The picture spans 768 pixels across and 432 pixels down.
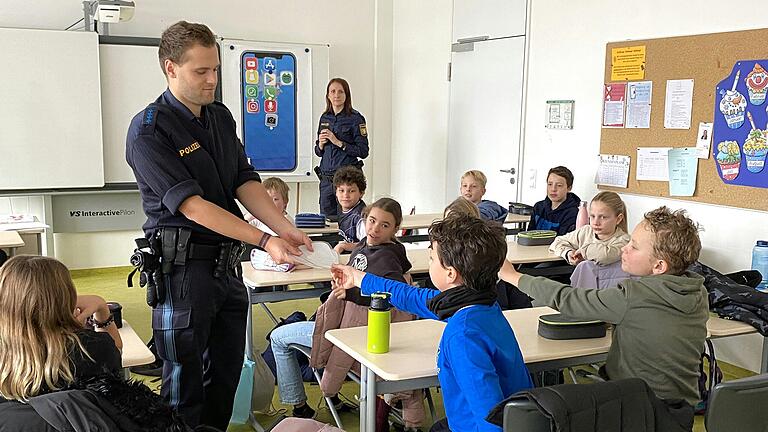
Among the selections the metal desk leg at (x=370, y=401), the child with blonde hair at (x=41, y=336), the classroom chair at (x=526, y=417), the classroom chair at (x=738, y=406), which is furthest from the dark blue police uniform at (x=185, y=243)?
the classroom chair at (x=738, y=406)

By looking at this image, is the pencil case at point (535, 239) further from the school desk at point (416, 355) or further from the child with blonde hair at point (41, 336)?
the child with blonde hair at point (41, 336)

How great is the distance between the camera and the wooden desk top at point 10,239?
4.54 metres

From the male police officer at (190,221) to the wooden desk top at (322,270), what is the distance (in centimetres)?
108

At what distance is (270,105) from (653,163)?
3802mm

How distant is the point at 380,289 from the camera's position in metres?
2.75

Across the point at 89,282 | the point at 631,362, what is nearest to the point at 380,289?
the point at 631,362

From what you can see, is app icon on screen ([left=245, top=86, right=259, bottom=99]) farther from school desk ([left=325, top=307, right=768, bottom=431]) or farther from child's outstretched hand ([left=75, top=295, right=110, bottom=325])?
child's outstretched hand ([left=75, top=295, right=110, bottom=325])

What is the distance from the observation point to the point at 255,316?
5785mm

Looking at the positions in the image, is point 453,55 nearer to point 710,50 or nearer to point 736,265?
point 710,50

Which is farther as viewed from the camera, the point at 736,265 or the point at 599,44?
the point at 599,44

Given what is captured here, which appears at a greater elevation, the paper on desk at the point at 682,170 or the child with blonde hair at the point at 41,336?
→ the paper on desk at the point at 682,170

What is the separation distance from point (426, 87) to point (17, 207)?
4030 millimetres

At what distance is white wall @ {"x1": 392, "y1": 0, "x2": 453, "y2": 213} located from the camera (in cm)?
776

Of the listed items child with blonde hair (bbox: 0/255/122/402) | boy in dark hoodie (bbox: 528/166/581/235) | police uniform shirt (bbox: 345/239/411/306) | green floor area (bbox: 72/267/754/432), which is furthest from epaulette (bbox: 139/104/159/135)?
boy in dark hoodie (bbox: 528/166/581/235)
